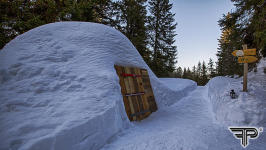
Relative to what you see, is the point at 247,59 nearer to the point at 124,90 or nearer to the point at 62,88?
the point at 124,90

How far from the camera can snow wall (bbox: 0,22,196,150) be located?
2260 millimetres

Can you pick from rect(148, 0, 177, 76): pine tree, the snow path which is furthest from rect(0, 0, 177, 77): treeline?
the snow path

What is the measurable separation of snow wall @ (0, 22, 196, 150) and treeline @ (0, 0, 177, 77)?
340 centimetres

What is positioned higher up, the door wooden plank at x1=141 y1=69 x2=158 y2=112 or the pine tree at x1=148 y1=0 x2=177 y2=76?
the pine tree at x1=148 y1=0 x2=177 y2=76

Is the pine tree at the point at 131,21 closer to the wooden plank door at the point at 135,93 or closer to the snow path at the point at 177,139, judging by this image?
the wooden plank door at the point at 135,93

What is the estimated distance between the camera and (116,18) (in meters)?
13.9

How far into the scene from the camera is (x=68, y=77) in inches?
144

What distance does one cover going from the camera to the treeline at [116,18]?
7012 millimetres

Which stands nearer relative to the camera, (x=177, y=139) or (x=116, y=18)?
(x=177, y=139)

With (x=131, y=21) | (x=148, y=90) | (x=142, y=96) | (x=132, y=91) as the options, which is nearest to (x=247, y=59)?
(x=148, y=90)

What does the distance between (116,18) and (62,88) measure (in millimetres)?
12124

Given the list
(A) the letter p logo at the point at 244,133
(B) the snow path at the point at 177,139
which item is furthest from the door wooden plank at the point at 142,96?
(A) the letter p logo at the point at 244,133

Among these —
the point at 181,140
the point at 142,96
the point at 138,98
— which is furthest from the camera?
the point at 142,96

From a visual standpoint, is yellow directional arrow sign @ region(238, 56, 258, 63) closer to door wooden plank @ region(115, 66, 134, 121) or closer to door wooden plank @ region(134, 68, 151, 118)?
door wooden plank @ region(134, 68, 151, 118)
